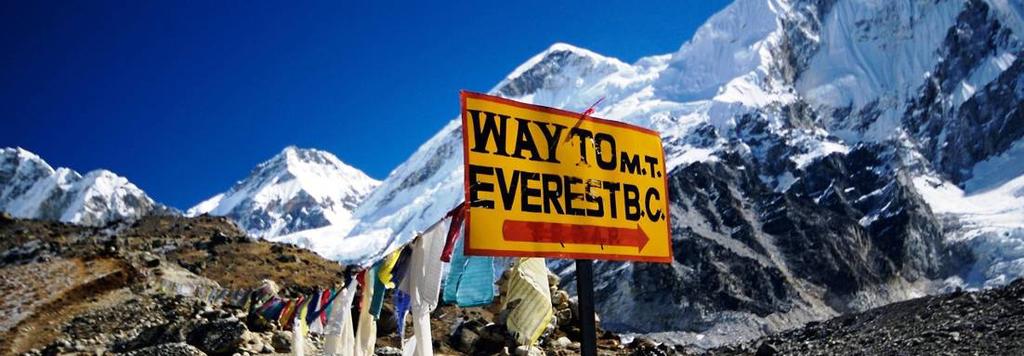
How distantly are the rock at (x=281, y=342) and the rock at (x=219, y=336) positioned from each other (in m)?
1.01

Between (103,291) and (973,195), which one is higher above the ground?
(973,195)

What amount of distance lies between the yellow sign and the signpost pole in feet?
0.43

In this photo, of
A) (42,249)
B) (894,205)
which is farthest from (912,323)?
(894,205)

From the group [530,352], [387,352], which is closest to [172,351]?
[387,352]

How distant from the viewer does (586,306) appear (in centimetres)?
665

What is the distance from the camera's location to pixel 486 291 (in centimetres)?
908

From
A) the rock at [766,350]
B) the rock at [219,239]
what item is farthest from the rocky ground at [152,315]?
the rock at [219,239]

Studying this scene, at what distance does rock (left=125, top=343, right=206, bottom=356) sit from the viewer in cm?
1898

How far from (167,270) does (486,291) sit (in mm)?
24036

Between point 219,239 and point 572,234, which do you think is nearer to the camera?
point 572,234

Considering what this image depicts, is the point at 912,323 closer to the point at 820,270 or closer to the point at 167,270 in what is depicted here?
the point at 167,270

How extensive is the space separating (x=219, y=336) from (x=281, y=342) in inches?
64.5

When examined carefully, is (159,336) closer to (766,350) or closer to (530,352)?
(530,352)

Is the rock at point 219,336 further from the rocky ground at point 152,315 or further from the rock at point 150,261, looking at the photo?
the rock at point 150,261
